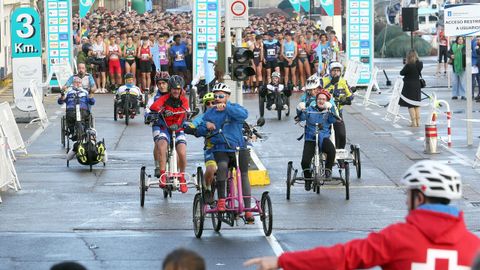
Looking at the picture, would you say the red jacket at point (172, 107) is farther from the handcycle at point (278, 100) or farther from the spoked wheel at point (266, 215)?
the handcycle at point (278, 100)

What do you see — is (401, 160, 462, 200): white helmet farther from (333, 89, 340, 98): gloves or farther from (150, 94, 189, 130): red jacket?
(333, 89, 340, 98): gloves

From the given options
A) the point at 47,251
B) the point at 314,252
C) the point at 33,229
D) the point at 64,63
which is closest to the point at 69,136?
the point at 33,229

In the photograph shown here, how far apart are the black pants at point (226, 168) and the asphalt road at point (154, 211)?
19.3 inches

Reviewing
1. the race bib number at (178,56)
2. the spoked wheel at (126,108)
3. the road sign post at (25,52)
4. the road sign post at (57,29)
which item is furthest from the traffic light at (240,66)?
the road sign post at (57,29)

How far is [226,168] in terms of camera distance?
603 inches

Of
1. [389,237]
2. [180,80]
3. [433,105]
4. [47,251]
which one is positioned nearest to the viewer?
[389,237]

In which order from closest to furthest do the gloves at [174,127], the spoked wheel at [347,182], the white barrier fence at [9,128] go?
the gloves at [174,127]
the spoked wheel at [347,182]
the white barrier fence at [9,128]

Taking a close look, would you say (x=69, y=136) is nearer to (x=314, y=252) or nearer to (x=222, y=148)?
(x=222, y=148)

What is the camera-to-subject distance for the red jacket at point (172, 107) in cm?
1834

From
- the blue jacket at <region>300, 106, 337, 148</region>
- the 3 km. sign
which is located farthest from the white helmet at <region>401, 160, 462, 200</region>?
the 3 km. sign

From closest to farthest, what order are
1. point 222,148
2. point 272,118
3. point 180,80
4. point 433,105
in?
point 222,148, point 180,80, point 433,105, point 272,118

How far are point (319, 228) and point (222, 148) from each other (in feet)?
4.82

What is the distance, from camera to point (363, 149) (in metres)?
25.3

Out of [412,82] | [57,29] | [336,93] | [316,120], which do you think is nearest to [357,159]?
[336,93]
